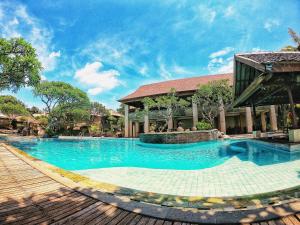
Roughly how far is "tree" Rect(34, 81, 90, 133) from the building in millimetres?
7418

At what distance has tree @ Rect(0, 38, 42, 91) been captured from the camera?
13086 millimetres

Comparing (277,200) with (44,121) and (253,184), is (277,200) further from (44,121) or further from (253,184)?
(44,121)

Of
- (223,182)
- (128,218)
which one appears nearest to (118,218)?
(128,218)

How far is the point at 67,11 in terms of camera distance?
970cm

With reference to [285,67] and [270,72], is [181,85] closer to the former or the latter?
[285,67]

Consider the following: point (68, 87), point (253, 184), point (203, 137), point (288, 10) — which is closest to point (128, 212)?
point (253, 184)

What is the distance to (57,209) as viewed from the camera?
2.69 metres

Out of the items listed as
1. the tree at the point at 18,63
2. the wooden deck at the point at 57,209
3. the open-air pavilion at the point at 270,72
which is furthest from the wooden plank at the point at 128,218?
the tree at the point at 18,63

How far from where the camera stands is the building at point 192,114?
24.2 meters

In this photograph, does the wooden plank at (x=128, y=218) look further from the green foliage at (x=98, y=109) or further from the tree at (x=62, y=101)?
the green foliage at (x=98, y=109)

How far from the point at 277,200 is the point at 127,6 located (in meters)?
10.5

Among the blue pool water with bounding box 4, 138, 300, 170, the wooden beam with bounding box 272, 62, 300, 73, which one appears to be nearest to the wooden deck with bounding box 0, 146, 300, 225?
the blue pool water with bounding box 4, 138, 300, 170

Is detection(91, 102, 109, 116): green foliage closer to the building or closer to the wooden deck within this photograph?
the building

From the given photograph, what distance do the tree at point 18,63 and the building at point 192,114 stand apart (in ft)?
51.6
